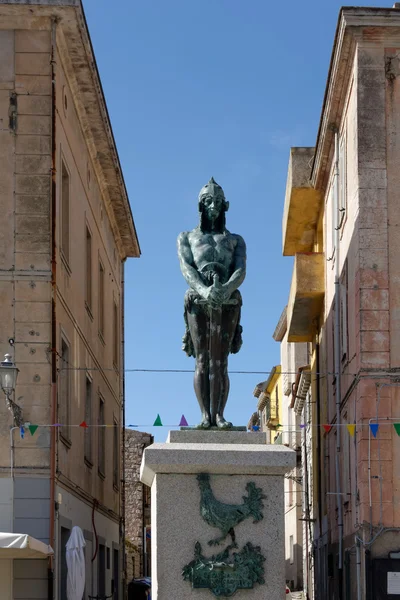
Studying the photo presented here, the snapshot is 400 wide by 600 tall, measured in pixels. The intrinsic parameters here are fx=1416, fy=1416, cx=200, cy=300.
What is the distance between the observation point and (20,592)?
878 inches

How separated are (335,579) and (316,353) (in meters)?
7.89

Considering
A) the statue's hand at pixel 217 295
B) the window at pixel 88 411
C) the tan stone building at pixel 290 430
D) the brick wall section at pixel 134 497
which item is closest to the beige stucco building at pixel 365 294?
the window at pixel 88 411

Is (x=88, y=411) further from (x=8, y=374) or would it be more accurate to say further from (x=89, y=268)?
(x=8, y=374)

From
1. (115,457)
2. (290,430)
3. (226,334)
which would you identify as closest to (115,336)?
(115,457)

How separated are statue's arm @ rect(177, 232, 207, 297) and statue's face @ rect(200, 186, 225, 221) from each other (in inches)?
13.2

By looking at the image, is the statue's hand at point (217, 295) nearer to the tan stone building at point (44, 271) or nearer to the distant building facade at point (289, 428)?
the tan stone building at point (44, 271)

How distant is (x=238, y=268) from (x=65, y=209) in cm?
1217

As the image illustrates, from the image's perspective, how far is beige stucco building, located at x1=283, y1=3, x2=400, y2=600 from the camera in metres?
24.2

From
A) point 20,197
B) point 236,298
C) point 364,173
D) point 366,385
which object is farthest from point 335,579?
point 236,298

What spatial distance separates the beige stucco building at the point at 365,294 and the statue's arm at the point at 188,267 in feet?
32.0

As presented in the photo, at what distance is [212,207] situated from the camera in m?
14.6

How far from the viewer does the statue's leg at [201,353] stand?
553 inches

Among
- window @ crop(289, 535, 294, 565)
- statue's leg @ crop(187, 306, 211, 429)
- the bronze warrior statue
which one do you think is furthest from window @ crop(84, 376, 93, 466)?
window @ crop(289, 535, 294, 565)

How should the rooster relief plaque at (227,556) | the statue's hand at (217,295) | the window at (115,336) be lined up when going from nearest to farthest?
the rooster relief plaque at (227,556), the statue's hand at (217,295), the window at (115,336)
